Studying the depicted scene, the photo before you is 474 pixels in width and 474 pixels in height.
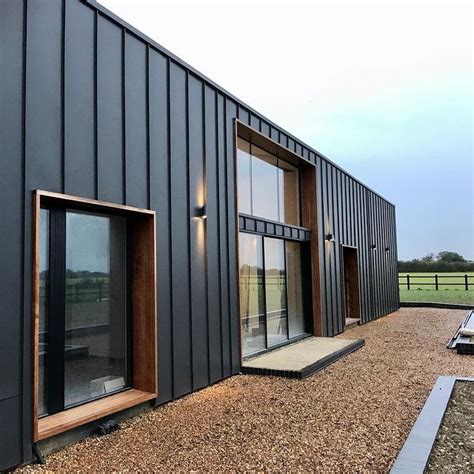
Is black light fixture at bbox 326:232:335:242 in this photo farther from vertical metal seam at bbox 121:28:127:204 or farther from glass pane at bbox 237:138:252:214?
vertical metal seam at bbox 121:28:127:204

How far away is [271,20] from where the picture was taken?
14.0 metres

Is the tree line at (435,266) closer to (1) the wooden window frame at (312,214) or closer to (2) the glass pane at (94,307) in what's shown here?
(1) the wooden window frame at (312,214)

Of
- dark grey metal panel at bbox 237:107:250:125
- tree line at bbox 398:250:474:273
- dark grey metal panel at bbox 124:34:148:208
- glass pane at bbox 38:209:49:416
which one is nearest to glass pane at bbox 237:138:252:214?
dark grey metal panel at bbox 237:107:250:125

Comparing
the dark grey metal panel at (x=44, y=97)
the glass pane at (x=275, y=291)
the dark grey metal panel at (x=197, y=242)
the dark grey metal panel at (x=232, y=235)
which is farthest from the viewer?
the glass pane at (x=275, y=291)

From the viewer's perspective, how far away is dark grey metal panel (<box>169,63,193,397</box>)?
16.1ft

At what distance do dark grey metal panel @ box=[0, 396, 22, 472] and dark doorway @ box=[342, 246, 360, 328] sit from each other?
9805mm

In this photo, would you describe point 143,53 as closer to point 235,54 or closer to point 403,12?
point 403,12

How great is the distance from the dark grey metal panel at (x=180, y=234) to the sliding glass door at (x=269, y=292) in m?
1.59

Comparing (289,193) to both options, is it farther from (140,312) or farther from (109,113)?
(109,113)

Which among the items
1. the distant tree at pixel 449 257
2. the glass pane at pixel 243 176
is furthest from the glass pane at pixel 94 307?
the distant tree at pixel 449 257

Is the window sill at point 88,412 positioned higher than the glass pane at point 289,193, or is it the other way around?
the glass pane at point 289,193

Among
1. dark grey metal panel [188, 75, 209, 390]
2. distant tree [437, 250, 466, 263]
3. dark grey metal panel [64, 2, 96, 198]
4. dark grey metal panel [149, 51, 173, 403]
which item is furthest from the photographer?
distant tree [437, 250, 466, 263]

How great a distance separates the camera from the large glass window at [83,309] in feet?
12.1

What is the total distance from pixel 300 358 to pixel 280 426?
108 inches
